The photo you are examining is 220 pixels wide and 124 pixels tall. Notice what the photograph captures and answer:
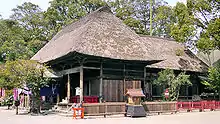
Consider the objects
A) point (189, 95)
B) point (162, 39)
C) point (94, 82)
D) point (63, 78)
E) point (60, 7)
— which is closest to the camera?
point (94, 82)

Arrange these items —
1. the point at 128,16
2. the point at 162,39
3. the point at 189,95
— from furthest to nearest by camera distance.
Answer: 1. the point at 128,16
2. the point at 162,39
3. the point at 189,95

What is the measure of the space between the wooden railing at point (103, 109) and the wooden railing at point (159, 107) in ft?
5.52

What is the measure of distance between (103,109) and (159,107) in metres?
4.23

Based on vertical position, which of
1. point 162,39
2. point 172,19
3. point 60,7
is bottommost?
point 162,39

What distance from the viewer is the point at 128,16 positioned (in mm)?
40375

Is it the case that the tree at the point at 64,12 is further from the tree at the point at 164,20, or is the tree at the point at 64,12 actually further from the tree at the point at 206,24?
the tree at the point at 206,24

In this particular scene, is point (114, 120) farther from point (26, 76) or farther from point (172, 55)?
point (172, 55)

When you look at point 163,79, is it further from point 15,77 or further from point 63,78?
point 15,77

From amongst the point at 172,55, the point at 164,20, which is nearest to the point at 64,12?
the point at 164,20

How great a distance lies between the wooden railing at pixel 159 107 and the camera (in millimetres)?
17516

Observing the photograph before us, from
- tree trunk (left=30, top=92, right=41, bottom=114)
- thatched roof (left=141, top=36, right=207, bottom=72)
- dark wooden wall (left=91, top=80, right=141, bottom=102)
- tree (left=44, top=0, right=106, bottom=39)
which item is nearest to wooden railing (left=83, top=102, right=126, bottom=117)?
dark wooden wall (left=91, top=80, right=141, bottom=102)

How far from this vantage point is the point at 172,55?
88.0 feet

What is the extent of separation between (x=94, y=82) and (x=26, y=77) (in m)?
4.80

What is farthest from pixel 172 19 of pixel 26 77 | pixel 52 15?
pixel 26 77
